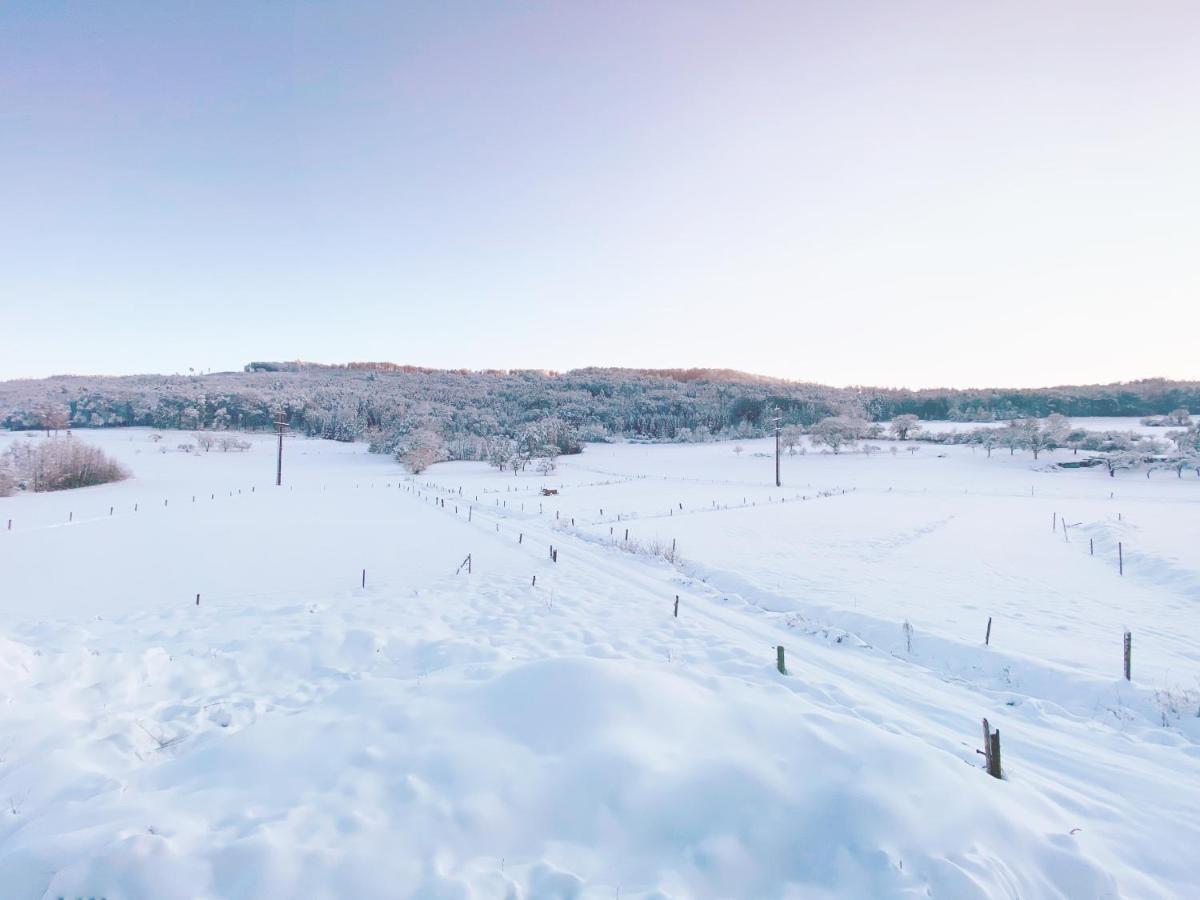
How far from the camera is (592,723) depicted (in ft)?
17.2

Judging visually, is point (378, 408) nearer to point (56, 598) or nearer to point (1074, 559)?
point (56, 598)

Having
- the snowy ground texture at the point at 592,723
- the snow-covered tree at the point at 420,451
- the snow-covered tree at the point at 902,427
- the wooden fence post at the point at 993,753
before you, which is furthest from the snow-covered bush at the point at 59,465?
the snow-covered tree at the point at 902,427

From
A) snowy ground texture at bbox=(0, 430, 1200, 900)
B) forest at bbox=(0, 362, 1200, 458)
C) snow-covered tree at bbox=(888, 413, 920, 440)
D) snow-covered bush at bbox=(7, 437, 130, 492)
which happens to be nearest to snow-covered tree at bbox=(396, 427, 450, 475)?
forest at bbox=(0, 362, 1200, 458)

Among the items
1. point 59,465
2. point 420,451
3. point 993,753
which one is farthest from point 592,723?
point 420,451

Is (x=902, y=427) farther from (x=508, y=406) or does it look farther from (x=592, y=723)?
(x=592, y=723)

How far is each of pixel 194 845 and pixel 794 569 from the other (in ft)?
55.4

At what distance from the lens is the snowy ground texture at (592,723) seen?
3.77 m

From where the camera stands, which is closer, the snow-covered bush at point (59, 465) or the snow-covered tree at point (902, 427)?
the snow-covered bush at point (59, 465)

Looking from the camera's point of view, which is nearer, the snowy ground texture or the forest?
the snowy ground texture

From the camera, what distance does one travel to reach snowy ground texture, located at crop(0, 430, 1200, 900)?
3.77m

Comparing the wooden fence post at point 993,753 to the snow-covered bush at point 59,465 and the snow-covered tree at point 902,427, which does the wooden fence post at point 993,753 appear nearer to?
the snow-covered bush at point 59,465

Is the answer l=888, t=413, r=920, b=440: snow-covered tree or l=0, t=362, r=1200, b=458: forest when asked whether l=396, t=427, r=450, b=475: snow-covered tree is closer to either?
l=0, t=362, r=1200, b=458: forest

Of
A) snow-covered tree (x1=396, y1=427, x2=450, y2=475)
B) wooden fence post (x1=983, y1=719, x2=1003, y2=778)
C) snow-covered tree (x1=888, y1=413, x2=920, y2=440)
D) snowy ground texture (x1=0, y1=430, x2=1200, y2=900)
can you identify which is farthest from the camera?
snow-covered tree (x1=888, y1=413, x2=920, y2=440)

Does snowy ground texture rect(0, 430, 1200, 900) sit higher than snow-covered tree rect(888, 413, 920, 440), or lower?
lower
